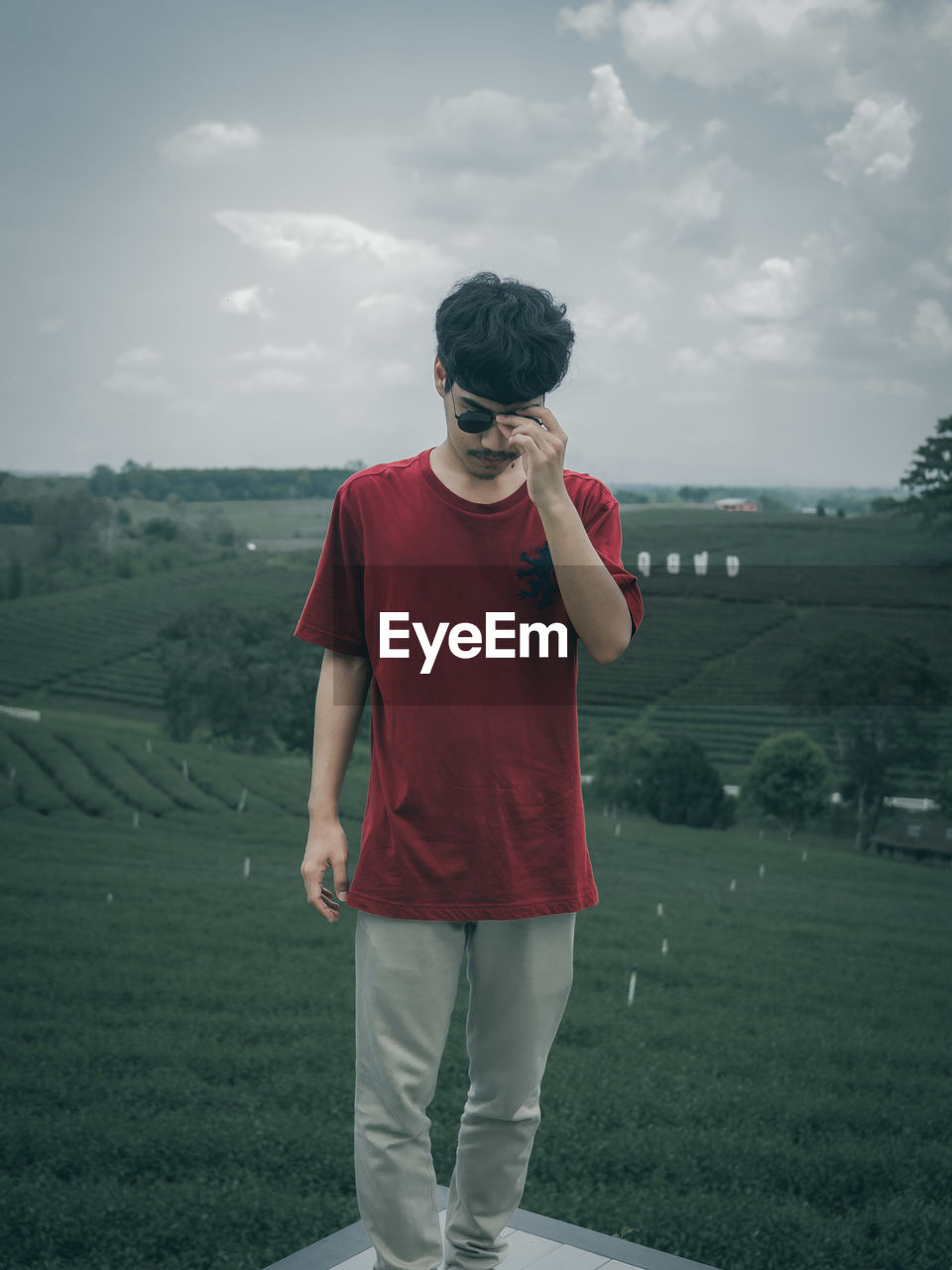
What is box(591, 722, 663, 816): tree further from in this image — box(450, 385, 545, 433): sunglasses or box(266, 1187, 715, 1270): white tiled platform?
box(450, 385, 545, 433): sunglasses

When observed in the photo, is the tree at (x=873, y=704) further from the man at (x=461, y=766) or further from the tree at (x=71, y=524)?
the man at (x=461, y=766)

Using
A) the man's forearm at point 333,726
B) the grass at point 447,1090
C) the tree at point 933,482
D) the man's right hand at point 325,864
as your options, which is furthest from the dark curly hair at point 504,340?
the tree at point 933,482

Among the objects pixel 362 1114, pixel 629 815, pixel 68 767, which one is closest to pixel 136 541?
pixel 68 767

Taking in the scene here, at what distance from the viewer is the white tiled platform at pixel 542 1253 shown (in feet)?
6.23

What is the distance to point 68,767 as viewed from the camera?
11469 mm

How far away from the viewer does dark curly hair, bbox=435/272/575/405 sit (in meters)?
1.35

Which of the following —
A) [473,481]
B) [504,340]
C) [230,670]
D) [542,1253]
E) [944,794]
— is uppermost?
[504,340]

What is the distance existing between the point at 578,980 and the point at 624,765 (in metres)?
6.61

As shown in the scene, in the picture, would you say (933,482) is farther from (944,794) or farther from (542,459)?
(542,459)

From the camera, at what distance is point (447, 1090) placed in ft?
11.6

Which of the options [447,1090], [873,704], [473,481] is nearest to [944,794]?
[873,704]

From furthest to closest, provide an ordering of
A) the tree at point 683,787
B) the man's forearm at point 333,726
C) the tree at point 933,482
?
the tree at point 683,787 → the tree at point 933,482 → the man's forearm at point 333,726

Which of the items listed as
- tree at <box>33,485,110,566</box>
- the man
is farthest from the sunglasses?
tree at <box>33,485,110,566</box>

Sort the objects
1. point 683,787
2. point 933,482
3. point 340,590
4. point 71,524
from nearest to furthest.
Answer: point 340,590 → point 933,482 → point 71,524 → point 683,787
